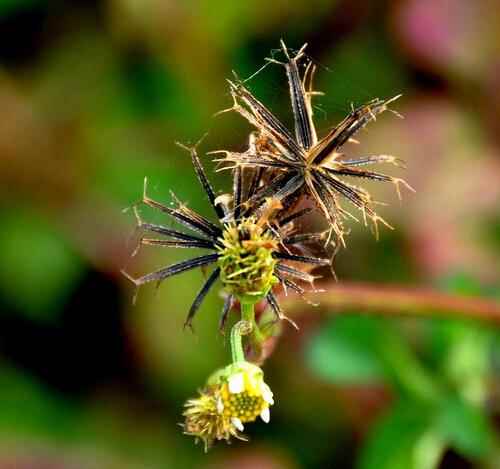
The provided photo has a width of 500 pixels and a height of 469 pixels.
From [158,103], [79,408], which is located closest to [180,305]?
[79,408]

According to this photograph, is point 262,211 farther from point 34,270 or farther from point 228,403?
point 34,270

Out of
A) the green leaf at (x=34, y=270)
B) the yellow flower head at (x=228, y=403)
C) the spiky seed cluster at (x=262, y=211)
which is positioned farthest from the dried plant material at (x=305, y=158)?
the green leaf at (x=34, y=270)

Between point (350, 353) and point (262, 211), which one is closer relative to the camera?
point (262, 211)

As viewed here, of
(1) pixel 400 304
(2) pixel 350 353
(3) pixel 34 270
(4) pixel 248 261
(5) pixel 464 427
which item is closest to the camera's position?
(4) pixel 248 261

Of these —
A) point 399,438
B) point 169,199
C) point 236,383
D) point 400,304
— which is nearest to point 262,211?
point 236,383

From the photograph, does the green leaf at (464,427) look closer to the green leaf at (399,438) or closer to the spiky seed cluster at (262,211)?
the green leaf at (399,438)

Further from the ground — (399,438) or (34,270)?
(34,270)

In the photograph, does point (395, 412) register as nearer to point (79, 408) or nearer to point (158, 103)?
point (79, 408)
